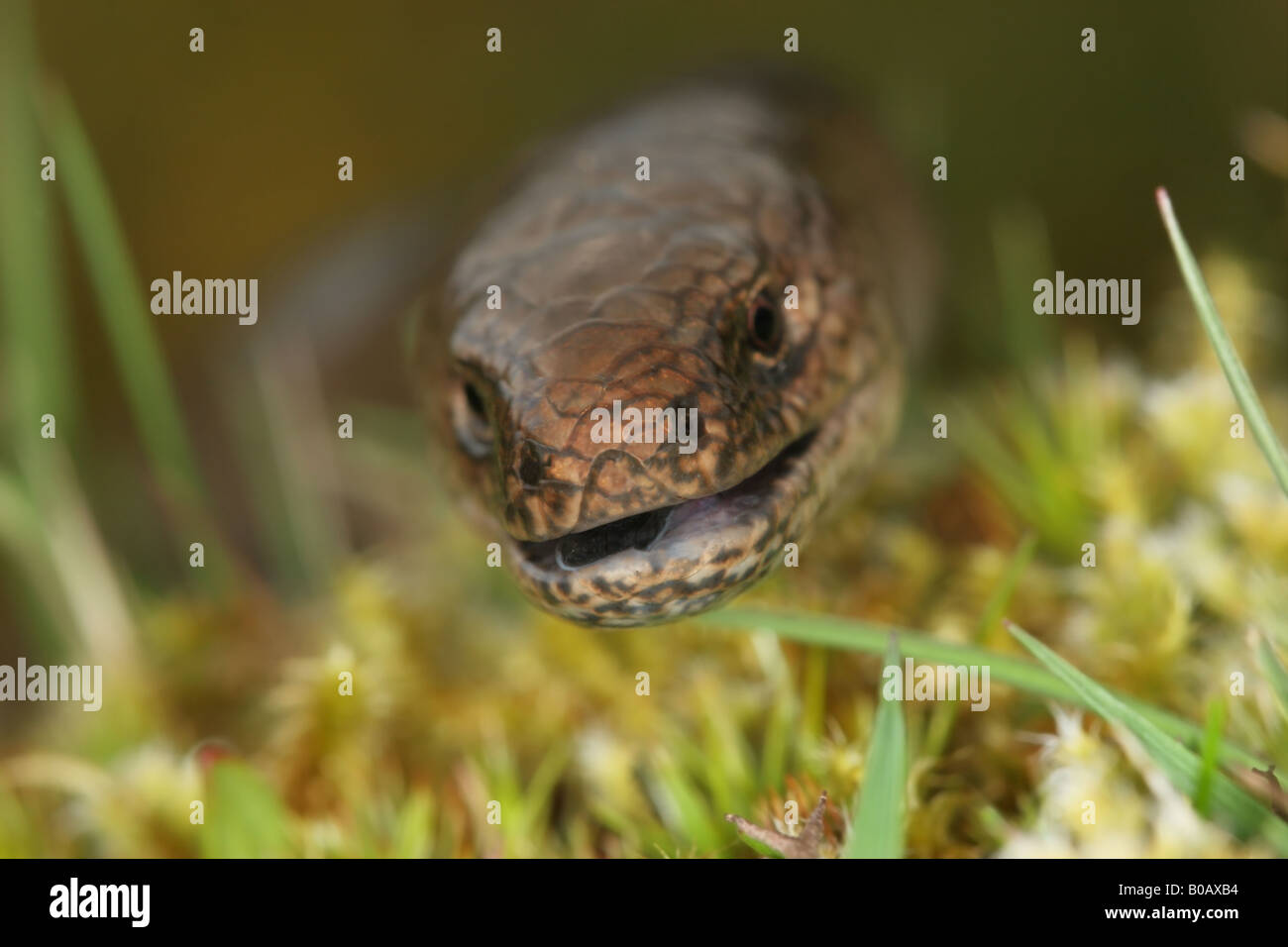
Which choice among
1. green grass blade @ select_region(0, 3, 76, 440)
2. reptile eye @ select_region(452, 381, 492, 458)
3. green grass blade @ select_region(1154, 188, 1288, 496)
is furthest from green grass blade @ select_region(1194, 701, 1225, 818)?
green grass blade @ select_region(0, 3, 76, 440)

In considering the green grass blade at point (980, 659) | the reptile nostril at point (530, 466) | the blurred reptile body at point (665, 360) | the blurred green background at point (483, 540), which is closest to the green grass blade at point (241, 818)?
the blurred green background at point (483, 540)

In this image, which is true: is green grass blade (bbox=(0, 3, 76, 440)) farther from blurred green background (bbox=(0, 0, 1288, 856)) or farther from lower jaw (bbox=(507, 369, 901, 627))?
lower jaw (bbox=(507, 369, 901, 627))

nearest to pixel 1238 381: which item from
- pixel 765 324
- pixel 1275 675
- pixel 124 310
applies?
pixel 1275 675

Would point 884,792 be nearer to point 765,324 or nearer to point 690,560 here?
point 690,560

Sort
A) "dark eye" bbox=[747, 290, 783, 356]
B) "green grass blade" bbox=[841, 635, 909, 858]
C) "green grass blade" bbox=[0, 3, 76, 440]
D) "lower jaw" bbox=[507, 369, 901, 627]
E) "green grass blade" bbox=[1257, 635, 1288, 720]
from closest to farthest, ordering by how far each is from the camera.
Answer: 1. "green grass blade" bbox=[841, 635, 909, 858]
2. "green grass blade" bbox=[1257, 635, 1288, 720]
3. "lower jaw" bbox=[507, 369, 901, 627]
4. "dark eye" bbox=[747, 290, 783, 356]
5. "green grass blade" bbox=[0, 3, 76, 440]

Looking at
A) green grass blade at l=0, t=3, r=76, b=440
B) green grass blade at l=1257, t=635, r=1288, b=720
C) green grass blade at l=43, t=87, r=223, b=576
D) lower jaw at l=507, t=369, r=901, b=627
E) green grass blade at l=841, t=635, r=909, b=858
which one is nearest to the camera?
green grass blade at l=841, t=635, r=909, b=858

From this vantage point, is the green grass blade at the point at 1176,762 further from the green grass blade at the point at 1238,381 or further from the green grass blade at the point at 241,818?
the green grass blade at the point at 241,818

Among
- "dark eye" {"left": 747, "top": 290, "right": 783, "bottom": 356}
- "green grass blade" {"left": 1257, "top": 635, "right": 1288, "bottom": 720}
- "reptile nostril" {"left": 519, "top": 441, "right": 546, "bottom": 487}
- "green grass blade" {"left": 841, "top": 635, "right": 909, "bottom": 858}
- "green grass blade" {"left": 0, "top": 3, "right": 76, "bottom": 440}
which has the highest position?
"green grass blade" {"left": 0, "top": 3, "right": 76, "bottom": 440}
